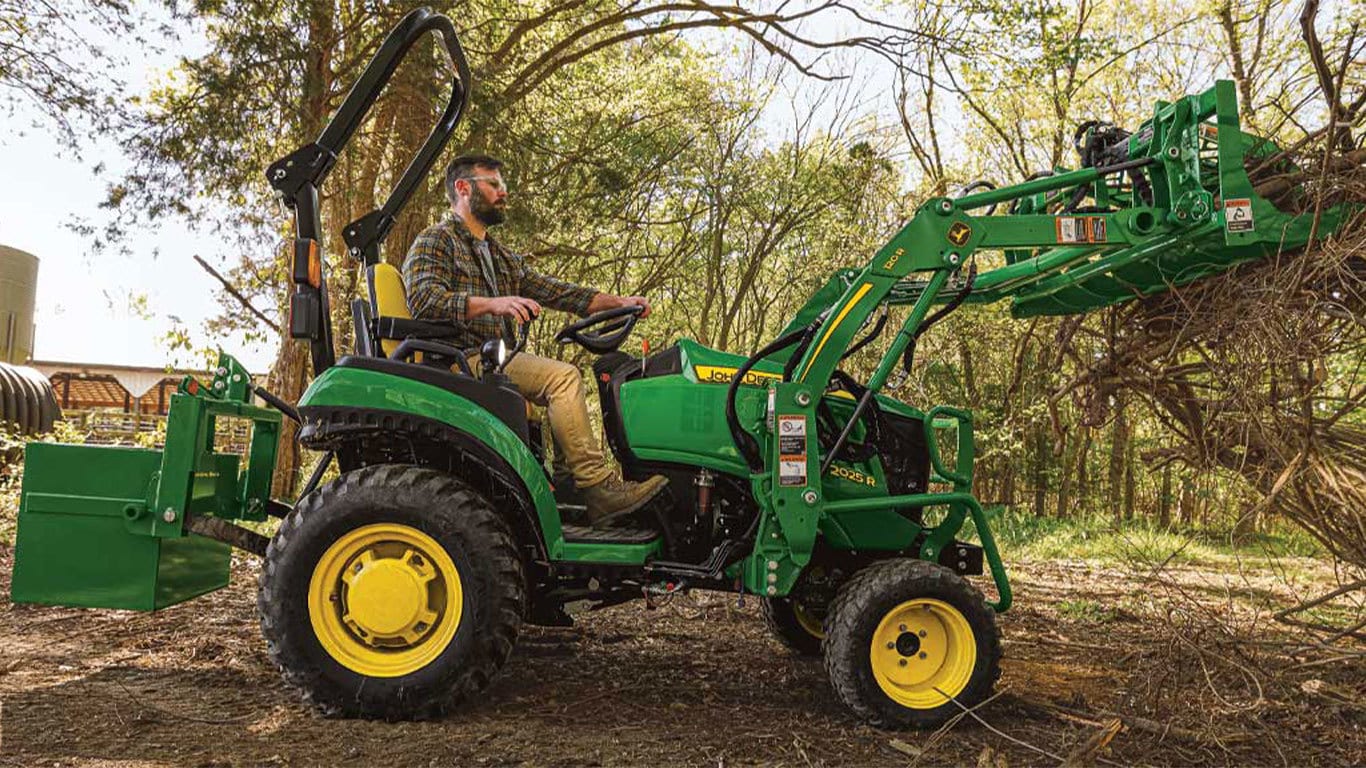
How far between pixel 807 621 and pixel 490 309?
84.1 inches

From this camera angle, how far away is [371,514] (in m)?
3.44

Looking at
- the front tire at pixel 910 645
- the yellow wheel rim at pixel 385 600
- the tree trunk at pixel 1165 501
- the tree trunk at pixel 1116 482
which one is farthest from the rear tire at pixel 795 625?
the tree trunk at pixel 1116 482

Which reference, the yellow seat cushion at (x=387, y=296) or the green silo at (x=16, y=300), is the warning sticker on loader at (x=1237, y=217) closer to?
the yellow seat cushion at (x=387, y=296)

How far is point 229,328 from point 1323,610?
34.7 feet

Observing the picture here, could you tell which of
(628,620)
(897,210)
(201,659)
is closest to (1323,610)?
(628,620)

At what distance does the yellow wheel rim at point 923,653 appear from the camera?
3.54 meters

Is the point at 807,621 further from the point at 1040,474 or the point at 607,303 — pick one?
the point at 1040,474

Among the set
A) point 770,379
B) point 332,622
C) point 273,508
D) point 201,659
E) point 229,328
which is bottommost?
point 201,659

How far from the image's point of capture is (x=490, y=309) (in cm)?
365

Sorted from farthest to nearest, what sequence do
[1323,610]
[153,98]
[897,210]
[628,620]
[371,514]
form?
1. [897,210]
2. [153,98]
3. [1323,610]
4. [628,620]
5. [371,514]

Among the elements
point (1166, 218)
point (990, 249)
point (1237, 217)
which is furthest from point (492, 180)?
point (1237, 217)

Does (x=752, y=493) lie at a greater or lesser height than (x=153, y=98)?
lesser

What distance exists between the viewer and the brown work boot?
12.3 ft

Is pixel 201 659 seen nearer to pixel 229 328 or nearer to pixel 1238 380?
pixel 1238 380
